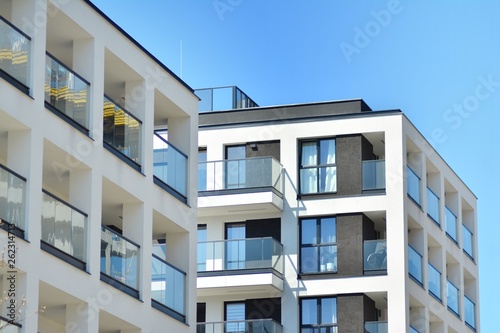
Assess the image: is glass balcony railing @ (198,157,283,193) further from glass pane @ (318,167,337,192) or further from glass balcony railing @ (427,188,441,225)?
glass balcony railing @ (427,188,441,225)

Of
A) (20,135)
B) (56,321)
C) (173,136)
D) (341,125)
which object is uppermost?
(341,125)

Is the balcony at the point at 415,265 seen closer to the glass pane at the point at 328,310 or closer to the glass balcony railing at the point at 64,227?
the glass pane at the point at 328,310

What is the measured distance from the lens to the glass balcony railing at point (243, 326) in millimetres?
52094

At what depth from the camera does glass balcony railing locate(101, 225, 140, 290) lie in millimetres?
36250

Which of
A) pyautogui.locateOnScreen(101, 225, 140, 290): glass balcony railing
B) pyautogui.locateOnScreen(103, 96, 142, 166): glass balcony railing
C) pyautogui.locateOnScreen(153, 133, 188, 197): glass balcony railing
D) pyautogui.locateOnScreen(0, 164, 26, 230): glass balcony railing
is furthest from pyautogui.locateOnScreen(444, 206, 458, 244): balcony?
pyautogui.locateOnScreen(0, 164, 26, 230): glass balcony railing

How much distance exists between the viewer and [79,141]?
35.2 metres

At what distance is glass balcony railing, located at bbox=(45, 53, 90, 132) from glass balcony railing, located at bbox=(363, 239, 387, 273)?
1980cm

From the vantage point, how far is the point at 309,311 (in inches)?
2120

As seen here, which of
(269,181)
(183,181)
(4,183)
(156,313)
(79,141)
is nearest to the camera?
(4,183)

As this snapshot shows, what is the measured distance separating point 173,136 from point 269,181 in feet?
38.4

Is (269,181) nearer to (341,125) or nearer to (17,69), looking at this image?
(341,125)

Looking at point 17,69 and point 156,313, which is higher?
point 17,69

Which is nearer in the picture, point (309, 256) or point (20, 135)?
point (20, 135)

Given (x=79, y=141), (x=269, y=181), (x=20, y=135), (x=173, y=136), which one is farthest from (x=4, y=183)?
(x=269, y=181)
